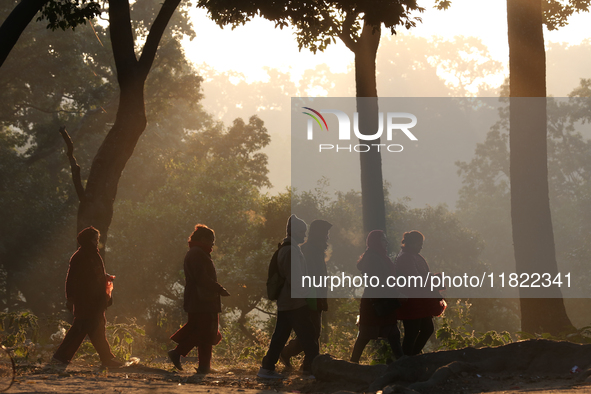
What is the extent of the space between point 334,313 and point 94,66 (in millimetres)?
19205

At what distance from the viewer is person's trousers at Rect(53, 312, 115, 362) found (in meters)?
6.52

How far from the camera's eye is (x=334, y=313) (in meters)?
17.6

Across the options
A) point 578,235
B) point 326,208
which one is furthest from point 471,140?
point 326,208

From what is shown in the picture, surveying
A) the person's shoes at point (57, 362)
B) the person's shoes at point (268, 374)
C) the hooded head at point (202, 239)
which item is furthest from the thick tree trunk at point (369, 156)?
the person's shoes at point (57, 362)

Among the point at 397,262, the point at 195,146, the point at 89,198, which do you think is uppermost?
the point at 195,146

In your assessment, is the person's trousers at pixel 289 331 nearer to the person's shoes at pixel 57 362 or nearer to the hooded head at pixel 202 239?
the hooded head at pixel 202 239

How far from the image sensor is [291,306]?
6.22 m

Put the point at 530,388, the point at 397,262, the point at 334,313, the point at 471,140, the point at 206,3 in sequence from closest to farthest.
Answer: the point at 530,388 < the point at 397,262 < the point at 206,3 < the point at 334,313 < the point at 471,140

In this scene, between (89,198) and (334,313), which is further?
(334,313)

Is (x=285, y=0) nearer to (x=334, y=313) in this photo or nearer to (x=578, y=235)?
(x=334, y=313)

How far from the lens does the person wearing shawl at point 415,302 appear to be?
6422mm

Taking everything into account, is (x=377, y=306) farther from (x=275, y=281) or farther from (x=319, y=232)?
(x=275, y=281)

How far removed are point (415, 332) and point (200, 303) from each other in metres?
2.50

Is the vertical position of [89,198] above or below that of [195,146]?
below
